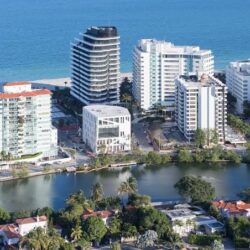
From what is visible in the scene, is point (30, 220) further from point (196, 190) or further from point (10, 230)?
point (196, 190)

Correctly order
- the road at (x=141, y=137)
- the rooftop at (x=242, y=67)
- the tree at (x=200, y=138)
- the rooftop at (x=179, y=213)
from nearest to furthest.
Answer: the rooftop at (x=179, y=213) → the tree at (x=200, y=138) → the road at (x=141, y=137) → the rooftop at (x=242, y=67)

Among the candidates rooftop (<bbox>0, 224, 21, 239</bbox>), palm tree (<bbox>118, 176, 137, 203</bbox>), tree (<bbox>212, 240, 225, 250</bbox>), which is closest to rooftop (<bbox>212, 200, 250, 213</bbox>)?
tree (<bbox>212, 240, 225, 250</bbox>)

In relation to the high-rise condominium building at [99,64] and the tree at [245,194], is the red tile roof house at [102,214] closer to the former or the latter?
the tree at [245,194]

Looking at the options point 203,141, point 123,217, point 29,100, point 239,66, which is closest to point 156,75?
point 239,66

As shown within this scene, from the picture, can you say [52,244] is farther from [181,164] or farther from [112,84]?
[112,84]

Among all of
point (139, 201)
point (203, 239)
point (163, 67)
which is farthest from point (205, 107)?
point (203, 239)

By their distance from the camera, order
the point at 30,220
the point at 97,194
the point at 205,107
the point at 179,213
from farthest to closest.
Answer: the point at 205,107 → the point at 97,194 → the point at 179,213 → the point at 30,220

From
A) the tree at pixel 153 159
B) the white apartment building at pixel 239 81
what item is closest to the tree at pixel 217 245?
the tree at pixel 153 159
